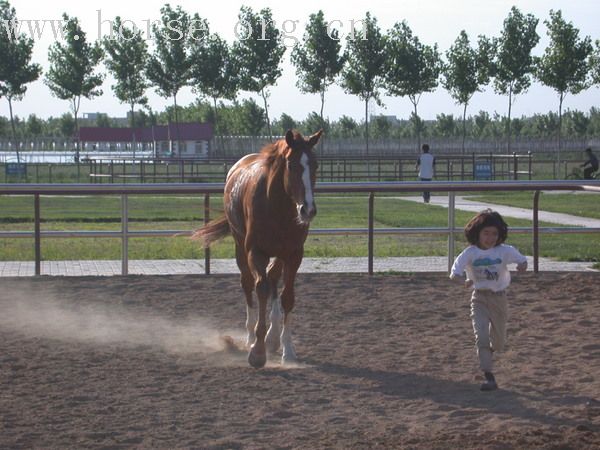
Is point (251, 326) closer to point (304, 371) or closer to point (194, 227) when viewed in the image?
point (304, 371)

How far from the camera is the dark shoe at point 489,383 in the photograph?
7.27 meters

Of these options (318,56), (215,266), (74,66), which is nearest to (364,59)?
(318,56)

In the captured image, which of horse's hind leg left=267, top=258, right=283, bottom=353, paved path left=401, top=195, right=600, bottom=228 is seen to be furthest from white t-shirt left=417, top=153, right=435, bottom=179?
horse's hind leg left=267, top=258, right=283, bottom=353

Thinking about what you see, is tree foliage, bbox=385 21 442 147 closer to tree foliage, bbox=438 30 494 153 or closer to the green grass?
tree foliage, bbox=438 30 494 153

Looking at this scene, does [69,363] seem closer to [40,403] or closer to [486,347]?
[40,403]

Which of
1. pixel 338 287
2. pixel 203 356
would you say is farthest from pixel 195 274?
pixel 203 356

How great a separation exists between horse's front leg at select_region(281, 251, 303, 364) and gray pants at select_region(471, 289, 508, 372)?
Answer: 5.83 feet

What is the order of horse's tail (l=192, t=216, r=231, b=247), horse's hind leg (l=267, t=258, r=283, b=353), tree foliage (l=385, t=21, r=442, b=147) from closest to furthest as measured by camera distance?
1. horse's hind leg (l=267, t=258, r=283, b=353)
2. horse's tail (l=192, t=216, r=231, b=247)
3. tree foliage (l=385, t=21, r=442, b=147)

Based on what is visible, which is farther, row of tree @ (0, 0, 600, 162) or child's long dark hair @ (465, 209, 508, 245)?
row of tree @ (0, 0, 600, 162)

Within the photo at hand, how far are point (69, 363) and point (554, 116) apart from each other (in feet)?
339

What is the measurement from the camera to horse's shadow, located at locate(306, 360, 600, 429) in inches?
260

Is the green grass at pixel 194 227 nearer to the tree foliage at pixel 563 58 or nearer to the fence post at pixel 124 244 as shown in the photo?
the fence post at pixel 124 244

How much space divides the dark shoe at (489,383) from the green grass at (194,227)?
193 inches

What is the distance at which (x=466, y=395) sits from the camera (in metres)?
7.16
